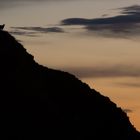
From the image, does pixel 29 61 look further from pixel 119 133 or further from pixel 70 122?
pixel 119 133

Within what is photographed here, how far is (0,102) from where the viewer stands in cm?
7719

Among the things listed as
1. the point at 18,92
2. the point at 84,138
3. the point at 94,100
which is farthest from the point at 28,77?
the point at 94,100

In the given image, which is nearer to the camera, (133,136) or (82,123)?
(82,123)

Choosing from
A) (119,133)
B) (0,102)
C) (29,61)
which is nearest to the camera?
(0,102)

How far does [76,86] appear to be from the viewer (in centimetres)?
9269

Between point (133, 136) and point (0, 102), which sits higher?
point (0, 102)

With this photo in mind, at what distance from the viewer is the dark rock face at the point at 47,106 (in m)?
77.9

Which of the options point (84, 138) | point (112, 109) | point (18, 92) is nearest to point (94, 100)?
point (112, 109)

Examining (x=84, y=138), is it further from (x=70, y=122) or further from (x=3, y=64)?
(x=3, y=64)

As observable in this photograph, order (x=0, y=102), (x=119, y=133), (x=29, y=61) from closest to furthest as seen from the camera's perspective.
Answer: (x=0, y=102), (x=29, y=61), (x=119, y=133)

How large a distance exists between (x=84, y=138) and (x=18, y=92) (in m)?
9.12

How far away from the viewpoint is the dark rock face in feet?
256

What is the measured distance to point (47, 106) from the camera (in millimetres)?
81750

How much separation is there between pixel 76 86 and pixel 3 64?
15367 mm
